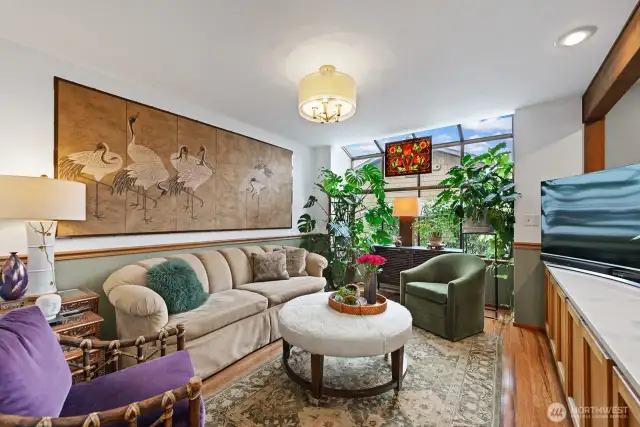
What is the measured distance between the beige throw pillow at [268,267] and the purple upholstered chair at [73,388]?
1.88 metres

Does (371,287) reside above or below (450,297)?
above

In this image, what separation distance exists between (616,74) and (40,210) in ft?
12.8

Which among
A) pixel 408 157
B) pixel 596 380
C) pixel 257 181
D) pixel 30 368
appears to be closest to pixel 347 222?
pixel 408 157

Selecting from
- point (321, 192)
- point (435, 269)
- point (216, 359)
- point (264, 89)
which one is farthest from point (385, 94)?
point (216, 359)

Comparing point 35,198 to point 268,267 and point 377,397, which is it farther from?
point 377,397

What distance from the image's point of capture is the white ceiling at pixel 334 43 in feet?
5.65

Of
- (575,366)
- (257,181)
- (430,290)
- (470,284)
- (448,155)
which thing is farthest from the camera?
(448,155)

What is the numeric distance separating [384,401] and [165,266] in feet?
6.45

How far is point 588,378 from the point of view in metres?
1.39

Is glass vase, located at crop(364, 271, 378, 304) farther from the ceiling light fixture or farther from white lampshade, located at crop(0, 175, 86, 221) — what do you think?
white lampshade, located at crop(0, 175, 86, 221)

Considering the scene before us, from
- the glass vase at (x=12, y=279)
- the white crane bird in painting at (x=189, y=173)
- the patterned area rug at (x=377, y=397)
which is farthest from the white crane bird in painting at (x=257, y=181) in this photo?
the glass vase at (x=12, y=279)

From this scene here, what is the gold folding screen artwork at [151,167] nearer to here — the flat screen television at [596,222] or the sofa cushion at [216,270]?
the sofa cushion at [216,270]

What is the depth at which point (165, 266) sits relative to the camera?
2.44 meters

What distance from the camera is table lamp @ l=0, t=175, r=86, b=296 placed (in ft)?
5.54
